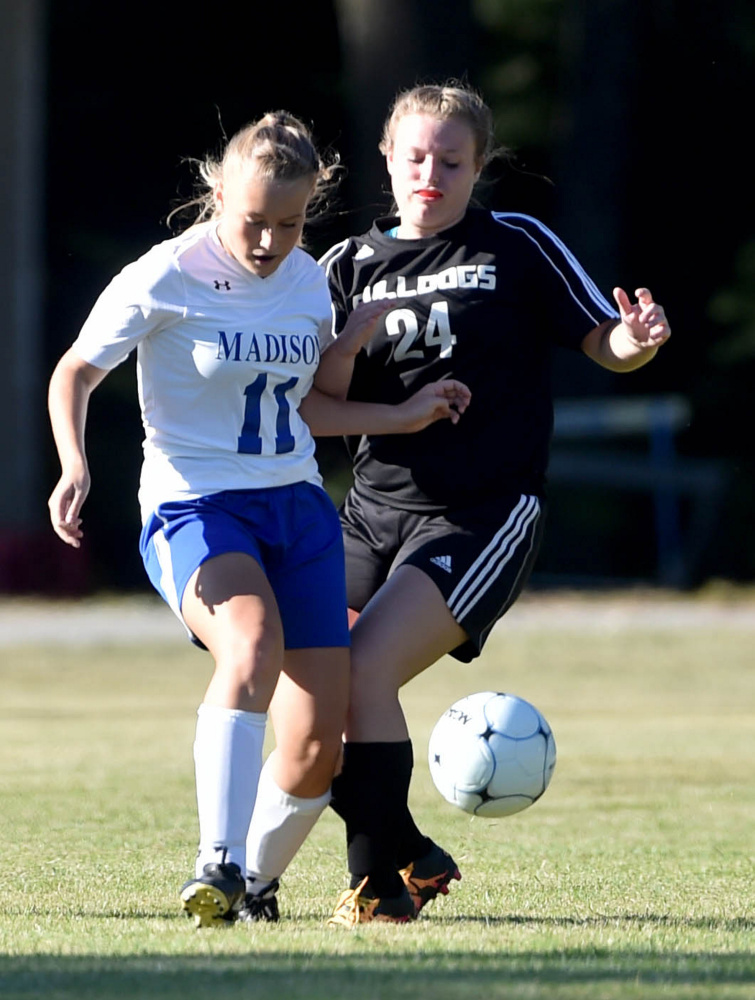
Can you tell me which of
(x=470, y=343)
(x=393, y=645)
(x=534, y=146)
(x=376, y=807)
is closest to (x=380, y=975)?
(x=376, y=807)

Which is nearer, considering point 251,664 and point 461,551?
point 251,664

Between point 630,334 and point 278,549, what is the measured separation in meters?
1.05

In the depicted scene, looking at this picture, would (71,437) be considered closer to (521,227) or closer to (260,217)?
(260,217)

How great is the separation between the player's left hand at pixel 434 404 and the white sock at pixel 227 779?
853 millimetres

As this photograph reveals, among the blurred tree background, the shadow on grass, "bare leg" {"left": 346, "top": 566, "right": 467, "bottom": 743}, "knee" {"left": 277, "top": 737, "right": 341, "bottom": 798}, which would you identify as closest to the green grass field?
the shadow on grass

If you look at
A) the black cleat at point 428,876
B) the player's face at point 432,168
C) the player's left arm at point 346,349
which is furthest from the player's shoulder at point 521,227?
the black cleat at point 428,876

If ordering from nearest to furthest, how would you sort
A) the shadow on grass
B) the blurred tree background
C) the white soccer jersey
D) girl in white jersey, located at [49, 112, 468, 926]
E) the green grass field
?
the shadow on grass < the green grass field < girl in white jersey, located at [49, 112, 468, 926] < the white soccer jersey < the blurred tree background

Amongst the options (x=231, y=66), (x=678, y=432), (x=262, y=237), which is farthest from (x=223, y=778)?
(x=231, y=66)

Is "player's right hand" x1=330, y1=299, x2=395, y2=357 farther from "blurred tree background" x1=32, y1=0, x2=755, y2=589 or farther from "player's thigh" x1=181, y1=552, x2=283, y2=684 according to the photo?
"blurred tree background" x1=32, y1=0, x2=755, y2=589

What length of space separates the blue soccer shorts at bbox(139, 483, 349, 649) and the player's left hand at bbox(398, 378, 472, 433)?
355mm

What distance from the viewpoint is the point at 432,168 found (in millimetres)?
4789

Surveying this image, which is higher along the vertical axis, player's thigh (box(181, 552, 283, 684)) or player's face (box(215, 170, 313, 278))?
Result: player's face (box(215, 170, 313, 278))

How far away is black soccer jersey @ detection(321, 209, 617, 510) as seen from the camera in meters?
4.78

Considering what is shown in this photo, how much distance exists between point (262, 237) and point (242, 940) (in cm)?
160
